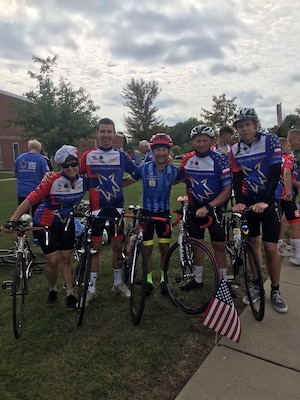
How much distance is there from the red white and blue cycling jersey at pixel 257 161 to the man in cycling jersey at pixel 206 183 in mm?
181

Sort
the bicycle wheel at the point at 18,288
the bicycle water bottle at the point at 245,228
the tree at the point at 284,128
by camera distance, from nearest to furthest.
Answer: the bicycle wheel at the point at 18,288 → the bicycle water bottle at the point at 245,228 → the tree at the point at 284,128

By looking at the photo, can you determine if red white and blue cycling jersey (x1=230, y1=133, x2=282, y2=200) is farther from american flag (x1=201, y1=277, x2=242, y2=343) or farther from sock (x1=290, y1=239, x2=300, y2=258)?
sock (x1=290, y1=239, x2=300, y2=258)

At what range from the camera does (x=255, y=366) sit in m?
2.72

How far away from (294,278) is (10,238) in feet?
18.2

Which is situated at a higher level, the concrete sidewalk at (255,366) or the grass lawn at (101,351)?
the grass lawn at (101,351)

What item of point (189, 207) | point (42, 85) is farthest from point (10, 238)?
point (42, 85)

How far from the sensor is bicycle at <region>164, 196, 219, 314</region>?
3.76 m

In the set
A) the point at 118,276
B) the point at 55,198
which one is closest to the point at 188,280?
the point at 118,276

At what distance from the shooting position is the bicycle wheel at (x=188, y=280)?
374cm

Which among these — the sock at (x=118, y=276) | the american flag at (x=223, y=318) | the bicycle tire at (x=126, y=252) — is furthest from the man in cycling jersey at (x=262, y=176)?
the sock at (x=118, y=276)

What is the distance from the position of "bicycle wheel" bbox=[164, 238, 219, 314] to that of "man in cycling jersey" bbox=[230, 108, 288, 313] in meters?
0.53

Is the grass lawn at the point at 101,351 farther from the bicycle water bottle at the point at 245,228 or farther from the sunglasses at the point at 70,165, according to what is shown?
the sunglasses at the point at 70,165

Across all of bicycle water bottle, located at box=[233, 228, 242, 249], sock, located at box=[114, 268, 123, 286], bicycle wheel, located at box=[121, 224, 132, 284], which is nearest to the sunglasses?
bicycle wheel, located at box=[121, 224, 132, 284]

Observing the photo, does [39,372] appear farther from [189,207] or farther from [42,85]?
[42,85]
